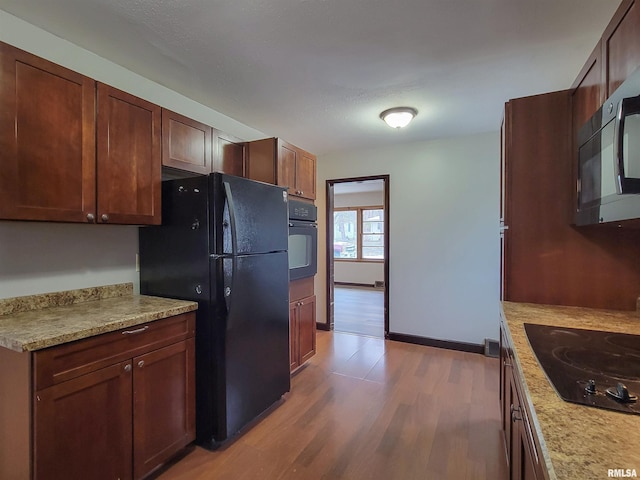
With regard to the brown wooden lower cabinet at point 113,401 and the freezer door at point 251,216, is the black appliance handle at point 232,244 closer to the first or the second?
the freezer door at point 251,216

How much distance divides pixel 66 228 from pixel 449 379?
10.6 feet

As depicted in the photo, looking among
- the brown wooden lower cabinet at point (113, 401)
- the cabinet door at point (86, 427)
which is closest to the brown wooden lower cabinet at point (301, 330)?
the brown wooden lower cabinet at point (113, 401)

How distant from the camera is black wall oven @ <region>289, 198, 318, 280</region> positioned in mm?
2887

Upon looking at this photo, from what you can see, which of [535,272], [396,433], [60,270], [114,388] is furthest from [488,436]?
[60,270]

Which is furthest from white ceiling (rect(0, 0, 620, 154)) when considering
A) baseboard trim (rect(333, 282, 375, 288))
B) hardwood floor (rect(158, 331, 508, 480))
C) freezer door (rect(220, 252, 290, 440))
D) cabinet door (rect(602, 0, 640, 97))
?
baseboard trim (rect(333, 282, 375, 288))

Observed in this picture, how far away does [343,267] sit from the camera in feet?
27.7

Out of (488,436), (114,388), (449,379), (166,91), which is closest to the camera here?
(114,388)

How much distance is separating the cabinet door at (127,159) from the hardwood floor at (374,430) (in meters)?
1.52

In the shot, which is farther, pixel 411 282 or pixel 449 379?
pixel 411 282

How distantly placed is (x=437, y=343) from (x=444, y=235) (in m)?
1.29

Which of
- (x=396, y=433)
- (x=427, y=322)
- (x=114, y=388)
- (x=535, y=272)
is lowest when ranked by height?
(x=396, y=433)

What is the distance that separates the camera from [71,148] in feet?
5.36

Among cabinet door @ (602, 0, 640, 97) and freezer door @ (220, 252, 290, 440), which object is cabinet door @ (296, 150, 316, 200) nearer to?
freezer door @ (220, 252, 290, 440)

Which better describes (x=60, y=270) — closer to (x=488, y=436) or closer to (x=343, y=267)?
(x=488, y=436)
